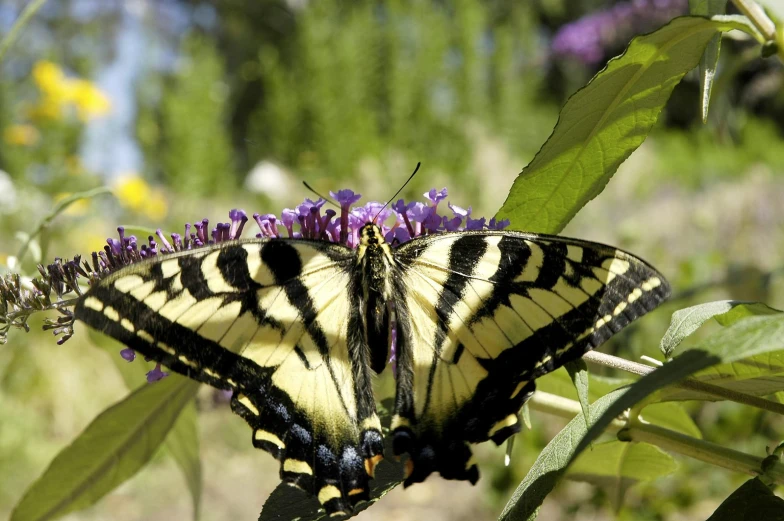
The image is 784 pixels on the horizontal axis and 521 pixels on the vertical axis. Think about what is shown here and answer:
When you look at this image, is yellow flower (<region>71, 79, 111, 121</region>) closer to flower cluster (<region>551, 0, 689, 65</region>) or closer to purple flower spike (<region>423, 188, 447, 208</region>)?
flower cluster (<region>551, 0, 689, 65</region>)

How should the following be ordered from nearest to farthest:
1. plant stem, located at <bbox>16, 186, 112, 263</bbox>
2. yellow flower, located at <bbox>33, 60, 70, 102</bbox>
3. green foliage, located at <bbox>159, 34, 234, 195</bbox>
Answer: plant stem, located at <bbox>16, 186, 112, 263</bbox> < yellow flower, located at <bbox>33, 60, 70, 102</bbox> < green foliage, located at <bbox>159, 34, 234, 195</bbox>

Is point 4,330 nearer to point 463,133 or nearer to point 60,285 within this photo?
point 60,285

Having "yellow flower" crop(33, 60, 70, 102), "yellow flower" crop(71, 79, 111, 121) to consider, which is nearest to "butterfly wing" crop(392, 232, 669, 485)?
"yellow flower" crop(71, 79, 111, 121)

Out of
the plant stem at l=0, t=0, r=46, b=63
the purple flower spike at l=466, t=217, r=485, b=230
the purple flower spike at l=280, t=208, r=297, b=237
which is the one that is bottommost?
the purple flower spike at l=466, t=217, r=485, b=230

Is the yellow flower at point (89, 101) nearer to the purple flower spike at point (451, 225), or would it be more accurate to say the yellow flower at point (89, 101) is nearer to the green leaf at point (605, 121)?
the purple flower spike at point (451, 225)

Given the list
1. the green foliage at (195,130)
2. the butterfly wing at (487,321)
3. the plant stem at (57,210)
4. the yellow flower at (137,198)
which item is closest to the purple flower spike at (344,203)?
the butterfly wing at (487,321)
